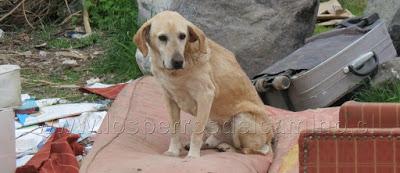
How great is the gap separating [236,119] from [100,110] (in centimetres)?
173

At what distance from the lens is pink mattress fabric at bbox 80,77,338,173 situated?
4266 mm

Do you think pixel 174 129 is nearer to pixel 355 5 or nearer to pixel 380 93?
pixel 380 93

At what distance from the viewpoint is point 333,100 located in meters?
6.00

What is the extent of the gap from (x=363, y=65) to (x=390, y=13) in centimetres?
148

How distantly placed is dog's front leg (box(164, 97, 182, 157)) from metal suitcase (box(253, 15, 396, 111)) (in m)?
1.39

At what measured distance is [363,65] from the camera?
5.99m

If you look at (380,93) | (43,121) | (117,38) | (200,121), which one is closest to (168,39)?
(200,121)

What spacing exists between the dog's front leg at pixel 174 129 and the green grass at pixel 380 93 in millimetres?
1876

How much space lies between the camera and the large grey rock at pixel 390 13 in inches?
271

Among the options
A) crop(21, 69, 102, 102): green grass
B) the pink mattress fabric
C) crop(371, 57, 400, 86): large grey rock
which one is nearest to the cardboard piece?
the pink mattress fabric

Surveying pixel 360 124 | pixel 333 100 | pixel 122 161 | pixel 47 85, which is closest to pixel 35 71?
pixel 47 85

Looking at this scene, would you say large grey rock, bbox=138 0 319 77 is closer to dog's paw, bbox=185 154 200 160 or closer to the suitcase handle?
the suitcase handle

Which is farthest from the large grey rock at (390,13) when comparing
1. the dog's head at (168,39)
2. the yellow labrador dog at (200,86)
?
→ the dog's head at (168,39)

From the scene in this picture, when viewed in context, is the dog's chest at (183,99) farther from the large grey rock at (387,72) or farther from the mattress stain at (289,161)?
the large grey rock at (387,72)
